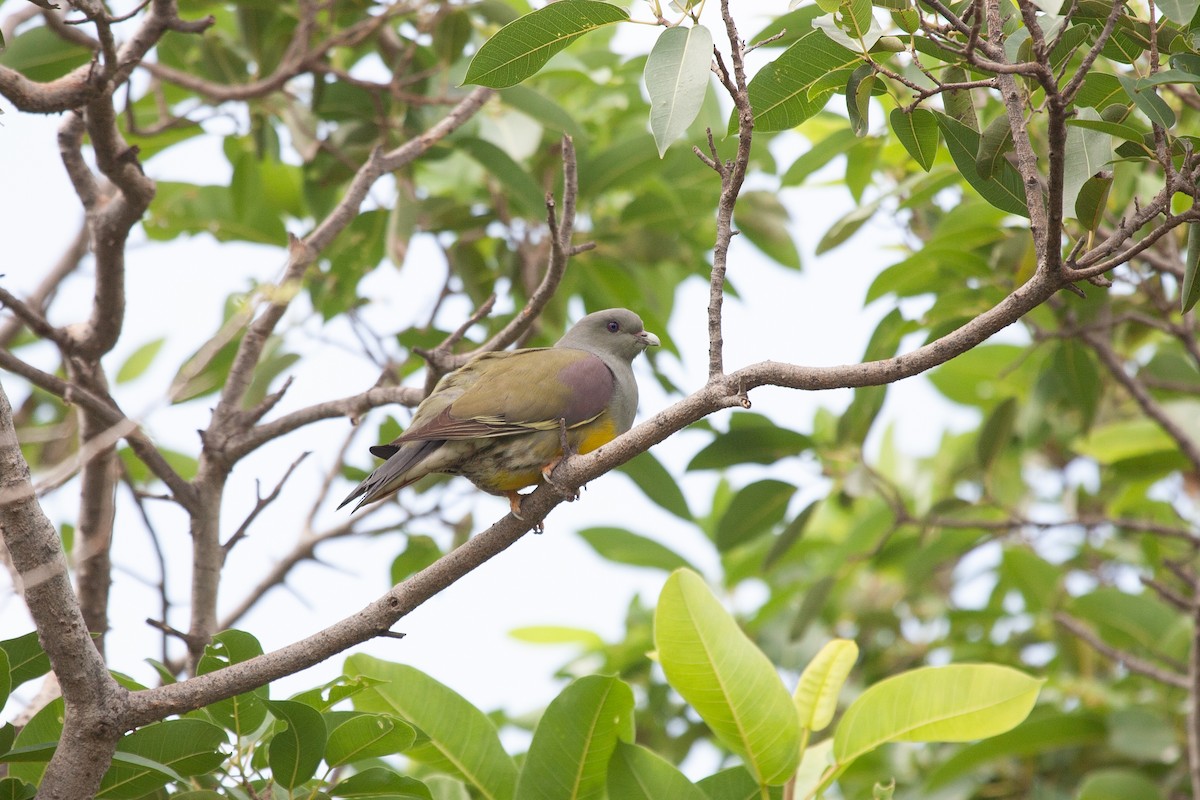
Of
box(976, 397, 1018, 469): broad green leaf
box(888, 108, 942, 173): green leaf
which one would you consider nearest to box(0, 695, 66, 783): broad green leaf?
box(888, 108, 942, 173): green leaf

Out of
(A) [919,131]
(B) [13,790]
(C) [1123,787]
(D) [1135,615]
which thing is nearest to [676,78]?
(A) [919,131]

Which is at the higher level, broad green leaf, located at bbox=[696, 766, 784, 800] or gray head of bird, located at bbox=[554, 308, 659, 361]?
gray head of bird, located at bbox=[554, 308, 659, 361]

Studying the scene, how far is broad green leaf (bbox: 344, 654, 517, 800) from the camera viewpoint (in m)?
2.86

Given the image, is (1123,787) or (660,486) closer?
(1123,787)

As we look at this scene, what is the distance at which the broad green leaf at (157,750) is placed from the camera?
2.42 metres

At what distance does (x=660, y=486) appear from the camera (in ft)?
14.8

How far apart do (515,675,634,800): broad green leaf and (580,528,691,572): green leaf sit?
2693 mm

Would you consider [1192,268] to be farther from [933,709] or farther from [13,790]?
[13,790]

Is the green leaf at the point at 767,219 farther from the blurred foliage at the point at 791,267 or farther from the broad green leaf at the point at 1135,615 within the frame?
the broad green leaf at the point at 1135,615

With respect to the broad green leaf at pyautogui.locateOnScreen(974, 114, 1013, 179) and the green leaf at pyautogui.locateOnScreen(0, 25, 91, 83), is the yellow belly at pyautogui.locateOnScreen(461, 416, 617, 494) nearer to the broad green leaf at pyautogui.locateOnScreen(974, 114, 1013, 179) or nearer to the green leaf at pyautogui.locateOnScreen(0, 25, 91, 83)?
the broad green leaf at pyautogui.locateOnScreen(974, 114, 1013, 179)

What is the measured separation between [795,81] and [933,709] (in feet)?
4.80

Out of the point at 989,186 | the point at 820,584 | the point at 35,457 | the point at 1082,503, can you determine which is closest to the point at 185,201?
the point at 35,457

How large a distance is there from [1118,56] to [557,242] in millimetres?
1414

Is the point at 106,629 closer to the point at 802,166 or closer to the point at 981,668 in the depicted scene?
the point at 981,668
